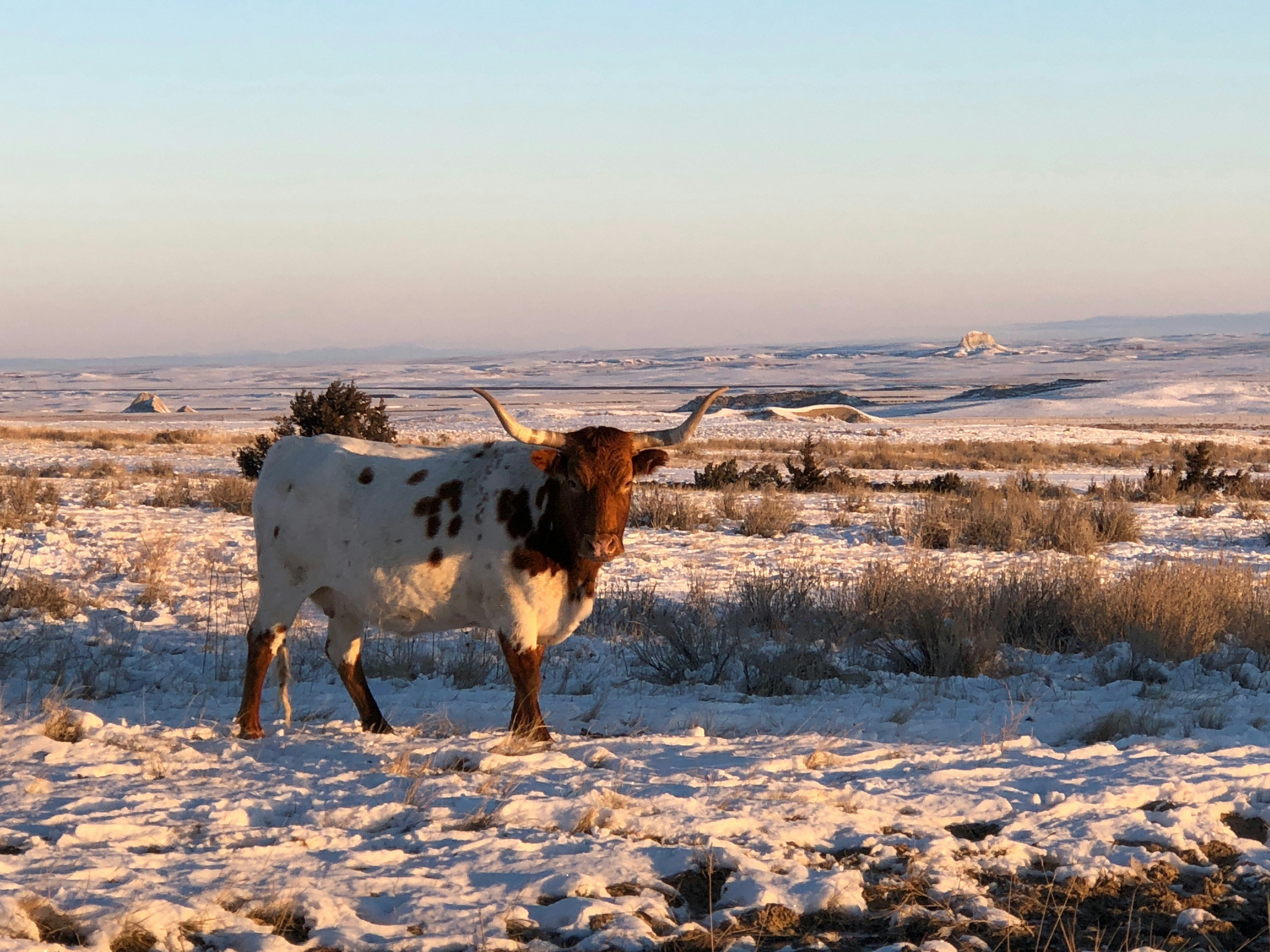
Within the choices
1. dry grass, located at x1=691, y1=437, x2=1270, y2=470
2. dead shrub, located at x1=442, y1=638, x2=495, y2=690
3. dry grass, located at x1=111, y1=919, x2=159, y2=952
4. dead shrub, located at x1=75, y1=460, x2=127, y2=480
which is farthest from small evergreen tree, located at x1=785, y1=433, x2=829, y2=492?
dry grass, located at x1=111, y1=919, x2=159, y2=952

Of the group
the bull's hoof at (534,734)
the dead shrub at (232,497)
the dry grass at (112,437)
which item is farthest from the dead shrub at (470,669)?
the dry grass at (112,437)

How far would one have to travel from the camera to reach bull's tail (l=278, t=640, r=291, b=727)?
6.39 meters

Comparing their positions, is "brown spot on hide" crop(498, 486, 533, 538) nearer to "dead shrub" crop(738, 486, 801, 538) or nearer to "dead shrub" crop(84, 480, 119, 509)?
"dead shrub" crop(738, 486, 801, 538)

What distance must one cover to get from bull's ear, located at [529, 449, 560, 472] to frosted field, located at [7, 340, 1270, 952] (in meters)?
1.39

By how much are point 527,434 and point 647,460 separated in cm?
65

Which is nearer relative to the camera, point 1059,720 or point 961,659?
point 1059,720

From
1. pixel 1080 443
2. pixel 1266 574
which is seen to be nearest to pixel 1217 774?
pixel 1266 574

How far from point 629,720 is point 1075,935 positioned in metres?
3.22

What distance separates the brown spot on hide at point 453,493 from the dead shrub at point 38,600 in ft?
14.2

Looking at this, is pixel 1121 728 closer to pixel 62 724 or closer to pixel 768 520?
pixel 62 724

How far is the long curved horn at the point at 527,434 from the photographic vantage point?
583 cm

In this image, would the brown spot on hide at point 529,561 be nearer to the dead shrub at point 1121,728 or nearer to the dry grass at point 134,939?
the dry grass at point 134,939

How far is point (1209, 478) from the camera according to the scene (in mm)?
20516

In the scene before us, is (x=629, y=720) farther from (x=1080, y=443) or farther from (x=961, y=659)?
(x=1080, y=443)
